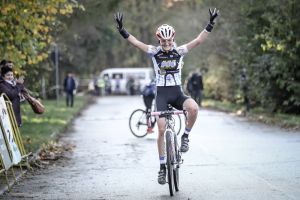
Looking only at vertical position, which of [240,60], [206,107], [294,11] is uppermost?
[294,11]

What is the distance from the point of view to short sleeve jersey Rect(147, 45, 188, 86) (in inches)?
364

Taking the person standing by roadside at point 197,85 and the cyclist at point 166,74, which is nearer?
the cyclist at point 166,74

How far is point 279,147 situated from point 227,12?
1410 cm

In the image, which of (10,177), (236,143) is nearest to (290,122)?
(236,143)

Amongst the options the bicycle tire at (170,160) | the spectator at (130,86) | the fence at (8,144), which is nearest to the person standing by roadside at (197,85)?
the fence at (8,144)

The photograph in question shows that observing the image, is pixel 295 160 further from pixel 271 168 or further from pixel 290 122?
pixel 290 122

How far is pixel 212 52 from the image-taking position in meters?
35.8

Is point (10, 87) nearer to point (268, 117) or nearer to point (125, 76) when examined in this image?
point (268, 117)

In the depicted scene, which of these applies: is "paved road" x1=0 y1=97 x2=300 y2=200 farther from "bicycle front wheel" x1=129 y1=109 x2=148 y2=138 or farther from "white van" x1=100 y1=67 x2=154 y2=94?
"white van" x1=100 y1=67 x2=154 y2=94

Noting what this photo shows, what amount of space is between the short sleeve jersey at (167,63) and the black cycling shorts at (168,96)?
0.24 ft

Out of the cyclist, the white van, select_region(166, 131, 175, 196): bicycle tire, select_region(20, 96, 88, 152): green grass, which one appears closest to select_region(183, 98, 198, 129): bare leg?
the cyclist

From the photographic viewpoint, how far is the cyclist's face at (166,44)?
361 inches

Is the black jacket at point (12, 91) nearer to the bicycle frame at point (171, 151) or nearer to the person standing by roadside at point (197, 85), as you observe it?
the bicycle frame at point (171, 151)

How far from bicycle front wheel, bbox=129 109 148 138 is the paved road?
0.26m
